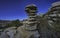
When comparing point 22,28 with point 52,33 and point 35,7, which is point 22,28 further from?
point 35,7

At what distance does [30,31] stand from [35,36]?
1.27m

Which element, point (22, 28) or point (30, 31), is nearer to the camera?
point (30, 31)

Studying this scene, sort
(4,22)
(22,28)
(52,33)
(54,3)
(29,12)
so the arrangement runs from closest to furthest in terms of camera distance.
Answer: (52,33)
(22,28)
(54,3)
(29,12)
(4,22)

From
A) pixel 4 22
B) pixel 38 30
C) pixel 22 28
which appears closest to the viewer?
pixel 38 30

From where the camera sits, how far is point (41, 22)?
18.5 m

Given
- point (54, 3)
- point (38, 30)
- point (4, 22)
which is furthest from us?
point (4, 22)

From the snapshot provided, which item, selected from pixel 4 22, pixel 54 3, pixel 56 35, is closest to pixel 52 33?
pixel 56 35

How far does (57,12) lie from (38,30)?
11.7 ft

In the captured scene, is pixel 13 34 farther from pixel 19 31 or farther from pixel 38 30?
pixel 38 30

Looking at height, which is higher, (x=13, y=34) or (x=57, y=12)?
(x=57, y=12)

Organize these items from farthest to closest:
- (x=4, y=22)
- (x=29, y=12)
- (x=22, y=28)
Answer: (x=4, y=22)
(x=29, y=12)
(x=22, y=28)

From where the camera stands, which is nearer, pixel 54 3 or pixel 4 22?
pixel 54 3

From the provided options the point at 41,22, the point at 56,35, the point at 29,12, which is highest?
the point at 29,12

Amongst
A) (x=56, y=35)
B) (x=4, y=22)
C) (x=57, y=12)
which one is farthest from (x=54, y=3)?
(x=4, y=22)
